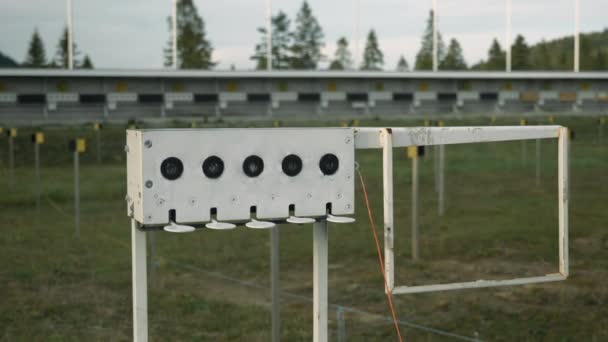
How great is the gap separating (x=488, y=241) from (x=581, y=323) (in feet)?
15.6

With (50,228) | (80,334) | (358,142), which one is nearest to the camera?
(358,142)

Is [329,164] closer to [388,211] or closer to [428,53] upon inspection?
[388,211]

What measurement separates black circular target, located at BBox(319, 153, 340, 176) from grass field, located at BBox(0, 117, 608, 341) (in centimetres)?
94

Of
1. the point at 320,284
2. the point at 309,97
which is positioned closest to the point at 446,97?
the point at 309,97

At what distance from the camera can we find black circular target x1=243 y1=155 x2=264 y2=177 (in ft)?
13.6

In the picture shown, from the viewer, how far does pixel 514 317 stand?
8430 mm

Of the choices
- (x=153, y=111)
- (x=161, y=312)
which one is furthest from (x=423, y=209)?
(x=153, y=111)

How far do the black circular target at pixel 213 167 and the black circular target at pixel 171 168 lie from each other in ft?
0.41

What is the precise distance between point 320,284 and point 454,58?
49607 mm

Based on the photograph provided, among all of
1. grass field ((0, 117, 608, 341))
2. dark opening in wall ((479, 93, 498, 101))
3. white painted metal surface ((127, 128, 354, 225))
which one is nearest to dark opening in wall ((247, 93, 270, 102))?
dark opening in wall ((479, 93, 498, 101))

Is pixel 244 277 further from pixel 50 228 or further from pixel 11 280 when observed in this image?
pixel 50 228

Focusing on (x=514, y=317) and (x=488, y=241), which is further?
(x=488, y=241)

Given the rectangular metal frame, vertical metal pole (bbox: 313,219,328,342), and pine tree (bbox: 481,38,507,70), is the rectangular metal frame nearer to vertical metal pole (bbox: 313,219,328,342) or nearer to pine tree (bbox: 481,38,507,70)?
vertical metal pole (bbox: 313,219,328,342)

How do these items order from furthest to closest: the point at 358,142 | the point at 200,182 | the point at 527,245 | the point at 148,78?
the point at 148,78 < the point at 527,245 < the point at 358,142 < the point at 200,182
